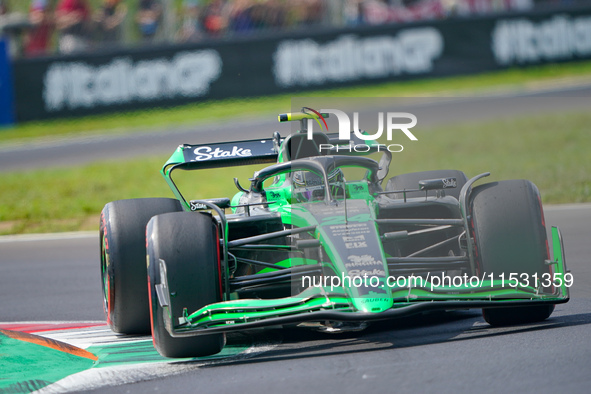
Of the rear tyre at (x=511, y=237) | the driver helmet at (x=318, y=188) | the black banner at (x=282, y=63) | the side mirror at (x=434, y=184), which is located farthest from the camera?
the black banner at (x=282, y=63)

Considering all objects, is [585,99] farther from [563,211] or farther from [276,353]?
[276,353]

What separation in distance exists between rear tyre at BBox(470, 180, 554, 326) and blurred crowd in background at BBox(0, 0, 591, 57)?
13.2 meters

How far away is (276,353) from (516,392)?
1604mm

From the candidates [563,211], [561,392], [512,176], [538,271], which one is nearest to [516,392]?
[561,392]

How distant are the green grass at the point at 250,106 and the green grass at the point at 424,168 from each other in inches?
91.2

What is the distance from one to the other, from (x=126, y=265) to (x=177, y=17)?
513 inches

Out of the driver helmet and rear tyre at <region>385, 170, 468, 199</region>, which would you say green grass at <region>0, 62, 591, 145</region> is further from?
the driver helmet

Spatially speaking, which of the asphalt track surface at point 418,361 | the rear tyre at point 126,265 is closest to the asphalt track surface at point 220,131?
the rear tyre at point 126,265

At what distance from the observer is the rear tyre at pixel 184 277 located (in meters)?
4.88

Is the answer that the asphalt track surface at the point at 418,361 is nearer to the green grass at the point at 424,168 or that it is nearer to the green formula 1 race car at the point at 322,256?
the green formula 1 race car at the point at 322,256

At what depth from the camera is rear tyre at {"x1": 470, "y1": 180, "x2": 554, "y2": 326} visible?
520 centimetres

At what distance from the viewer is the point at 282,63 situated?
1794cm

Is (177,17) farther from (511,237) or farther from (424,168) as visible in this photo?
(511,237)

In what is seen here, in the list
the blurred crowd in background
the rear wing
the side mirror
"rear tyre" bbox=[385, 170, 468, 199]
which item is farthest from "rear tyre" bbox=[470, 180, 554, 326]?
the blurred crowd in background
